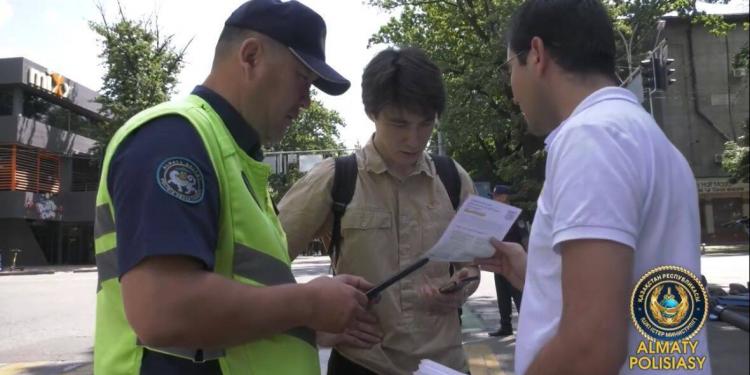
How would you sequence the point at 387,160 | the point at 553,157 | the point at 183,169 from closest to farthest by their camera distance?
1. the point at 183,169
2. the point at 553,157
3. the point at 387,160

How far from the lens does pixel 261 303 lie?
4.41 ft

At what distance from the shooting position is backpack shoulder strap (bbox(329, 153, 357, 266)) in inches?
92.4

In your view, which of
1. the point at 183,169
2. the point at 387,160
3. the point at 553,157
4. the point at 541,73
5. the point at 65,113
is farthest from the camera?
the point at 65,113

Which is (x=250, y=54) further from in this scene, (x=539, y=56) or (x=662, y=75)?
(x=662, y=75)

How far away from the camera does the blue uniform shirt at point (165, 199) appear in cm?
124

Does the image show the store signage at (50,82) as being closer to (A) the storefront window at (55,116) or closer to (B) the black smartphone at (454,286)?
(A) the storefront window at (55,116)

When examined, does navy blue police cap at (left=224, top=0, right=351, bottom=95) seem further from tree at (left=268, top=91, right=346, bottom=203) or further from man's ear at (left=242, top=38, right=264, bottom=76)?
tree at (left=268, top=91, right=346, bottom=203)

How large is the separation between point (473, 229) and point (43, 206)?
118ft

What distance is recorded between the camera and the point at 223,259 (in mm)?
1401

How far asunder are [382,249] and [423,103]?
0.59 m

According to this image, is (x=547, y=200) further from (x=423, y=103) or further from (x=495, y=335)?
(x=495, y=335)

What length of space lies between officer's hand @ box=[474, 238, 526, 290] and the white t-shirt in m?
0.61

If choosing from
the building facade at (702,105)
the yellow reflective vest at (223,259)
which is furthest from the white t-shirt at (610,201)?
the building facade at (702,105)

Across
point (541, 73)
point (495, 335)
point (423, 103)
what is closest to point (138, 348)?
point (541, 73)
